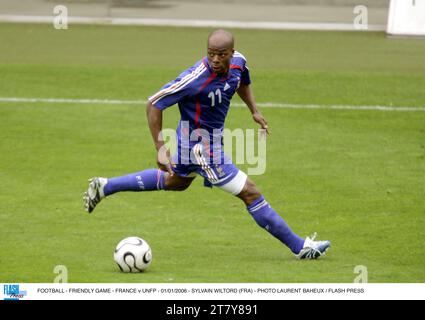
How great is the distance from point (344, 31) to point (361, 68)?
3.84 meters

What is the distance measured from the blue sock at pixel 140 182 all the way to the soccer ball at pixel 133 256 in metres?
1.10

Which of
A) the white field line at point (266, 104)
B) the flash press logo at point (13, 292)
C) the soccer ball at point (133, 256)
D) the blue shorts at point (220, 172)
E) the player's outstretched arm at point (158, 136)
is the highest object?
the white field line at point (266, 104)

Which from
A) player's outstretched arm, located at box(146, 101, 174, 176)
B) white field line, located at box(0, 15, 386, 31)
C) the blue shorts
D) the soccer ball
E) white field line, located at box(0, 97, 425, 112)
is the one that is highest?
white field line, located at box(0, 15, 386, 31)

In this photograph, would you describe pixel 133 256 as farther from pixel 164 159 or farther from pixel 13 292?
pixel 13 292

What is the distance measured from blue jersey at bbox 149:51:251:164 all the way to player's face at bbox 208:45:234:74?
0.14 meters

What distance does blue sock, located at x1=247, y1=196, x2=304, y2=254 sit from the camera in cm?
950

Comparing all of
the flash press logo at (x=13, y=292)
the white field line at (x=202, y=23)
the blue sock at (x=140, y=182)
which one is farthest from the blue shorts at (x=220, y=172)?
the white field line at (x=202, y=23)

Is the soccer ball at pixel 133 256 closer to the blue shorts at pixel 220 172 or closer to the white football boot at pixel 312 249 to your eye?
the blue shorts at pixel 220 172

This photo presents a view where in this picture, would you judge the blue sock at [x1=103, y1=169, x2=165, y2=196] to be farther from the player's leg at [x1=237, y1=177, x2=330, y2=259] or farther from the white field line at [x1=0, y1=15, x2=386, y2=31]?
the white field line at [x1=0, y1=15, x2=386, y2=31]

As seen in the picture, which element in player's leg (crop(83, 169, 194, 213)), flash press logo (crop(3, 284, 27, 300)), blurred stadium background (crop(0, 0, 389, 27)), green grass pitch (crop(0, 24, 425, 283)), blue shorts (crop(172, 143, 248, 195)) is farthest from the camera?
blurred stadium background (crop(0, 0, 389, 27))

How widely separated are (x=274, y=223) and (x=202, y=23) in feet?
48.7

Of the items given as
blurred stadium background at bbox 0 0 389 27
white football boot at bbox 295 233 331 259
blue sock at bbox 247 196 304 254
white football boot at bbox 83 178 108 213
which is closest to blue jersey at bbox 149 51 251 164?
blue sock at bbox 247 196 304 254

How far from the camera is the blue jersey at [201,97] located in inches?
365

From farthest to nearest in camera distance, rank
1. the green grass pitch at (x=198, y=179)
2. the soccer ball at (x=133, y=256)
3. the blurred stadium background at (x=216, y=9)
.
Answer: the blurred stadium background at (x=216, y=9), the green grass pitch at (x=198, y=179), the soccer ball at (x=133, y=256)
